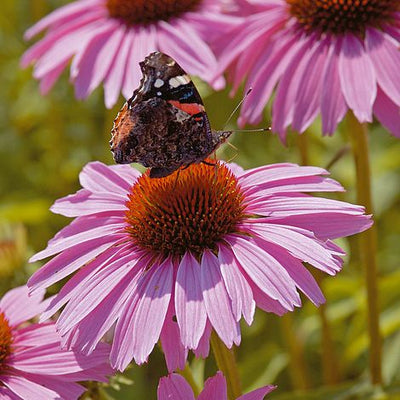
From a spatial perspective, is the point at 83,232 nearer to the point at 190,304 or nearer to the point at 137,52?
the point at 190,304

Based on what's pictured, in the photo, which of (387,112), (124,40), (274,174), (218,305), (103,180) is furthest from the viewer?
(124,40)

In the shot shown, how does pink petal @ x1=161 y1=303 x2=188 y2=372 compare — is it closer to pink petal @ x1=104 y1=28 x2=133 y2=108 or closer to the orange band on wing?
the orange band on wing

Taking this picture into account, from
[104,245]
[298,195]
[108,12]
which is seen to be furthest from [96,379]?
[108,12]

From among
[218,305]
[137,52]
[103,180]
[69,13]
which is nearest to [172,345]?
[218,305]

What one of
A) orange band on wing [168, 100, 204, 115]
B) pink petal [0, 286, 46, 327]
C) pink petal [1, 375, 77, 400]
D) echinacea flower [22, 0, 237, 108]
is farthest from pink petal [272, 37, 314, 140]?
pink petal [1, 375, 77, 400]

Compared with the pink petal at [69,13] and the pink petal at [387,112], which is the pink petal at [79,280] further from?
the pink petal at [69,13]

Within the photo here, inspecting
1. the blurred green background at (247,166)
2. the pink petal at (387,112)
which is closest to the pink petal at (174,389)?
the blurred green background at (247,166)
